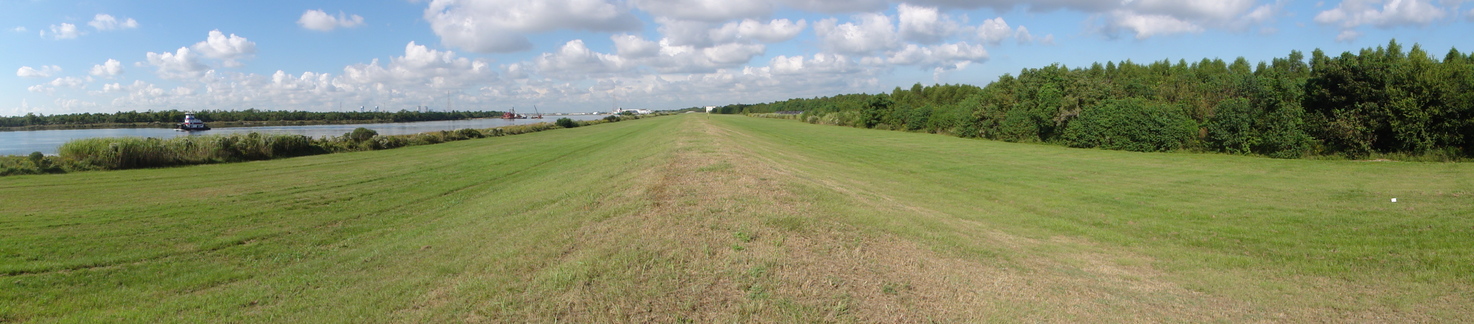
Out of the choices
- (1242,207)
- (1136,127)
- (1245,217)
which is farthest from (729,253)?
(1136,127)

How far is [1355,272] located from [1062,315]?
18.5 ft

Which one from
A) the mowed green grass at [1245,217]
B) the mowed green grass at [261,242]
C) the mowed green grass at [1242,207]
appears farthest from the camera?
the mowed green grass at [1242,207]

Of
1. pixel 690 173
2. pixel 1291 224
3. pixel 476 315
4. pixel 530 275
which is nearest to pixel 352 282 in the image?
pixel 530 275

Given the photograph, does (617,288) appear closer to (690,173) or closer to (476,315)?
(476,315)

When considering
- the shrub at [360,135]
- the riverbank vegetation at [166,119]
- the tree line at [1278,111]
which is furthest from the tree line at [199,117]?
the tree line at [1278,111]

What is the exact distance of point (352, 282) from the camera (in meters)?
7.46

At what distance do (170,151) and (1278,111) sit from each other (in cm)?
4923

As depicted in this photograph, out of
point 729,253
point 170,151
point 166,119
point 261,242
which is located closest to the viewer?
point 729,253

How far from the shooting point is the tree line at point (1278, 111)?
2356 cm

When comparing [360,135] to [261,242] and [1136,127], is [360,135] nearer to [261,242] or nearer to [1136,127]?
[261,242]

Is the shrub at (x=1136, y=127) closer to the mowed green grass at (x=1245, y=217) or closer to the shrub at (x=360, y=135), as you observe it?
the mowed green grass at (x=1245, y=217)

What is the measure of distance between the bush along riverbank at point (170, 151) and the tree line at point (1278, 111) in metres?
46.8

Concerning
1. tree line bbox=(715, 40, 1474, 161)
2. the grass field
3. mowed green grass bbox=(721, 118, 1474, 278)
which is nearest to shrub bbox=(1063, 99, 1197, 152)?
tree line bbox=(715, 40, 1474, 161)

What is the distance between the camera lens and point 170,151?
27.2 metres
